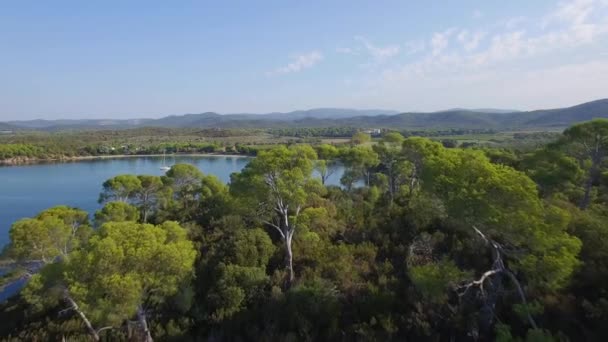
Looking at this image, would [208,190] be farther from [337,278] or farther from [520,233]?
[520,233]

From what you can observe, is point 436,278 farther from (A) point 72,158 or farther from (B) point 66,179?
(A) point 72,158

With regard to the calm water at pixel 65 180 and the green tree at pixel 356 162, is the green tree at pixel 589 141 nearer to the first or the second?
the green tree at pixel 356 162

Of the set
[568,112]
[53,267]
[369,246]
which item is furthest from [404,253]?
[568,112]

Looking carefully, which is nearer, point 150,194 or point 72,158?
point 150,194

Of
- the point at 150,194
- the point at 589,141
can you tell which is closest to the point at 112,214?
the point at 150,194

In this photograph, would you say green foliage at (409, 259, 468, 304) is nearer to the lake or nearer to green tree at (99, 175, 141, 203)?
green tree at (99, 175, 141, 203)

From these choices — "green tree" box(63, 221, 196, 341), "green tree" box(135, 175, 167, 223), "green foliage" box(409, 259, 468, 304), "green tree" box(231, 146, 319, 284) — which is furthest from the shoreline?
"green foliage" box(409, 259, 468, 304)
